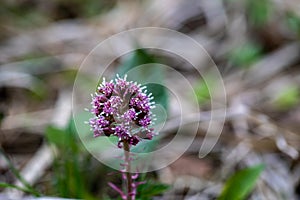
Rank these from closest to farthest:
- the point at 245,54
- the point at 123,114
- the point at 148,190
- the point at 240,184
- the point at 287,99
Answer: the point at 123,114
the point at 148,190
the point at 240,184
the point at 287,99
the point at 245,54

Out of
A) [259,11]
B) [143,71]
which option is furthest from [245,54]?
[143,71]

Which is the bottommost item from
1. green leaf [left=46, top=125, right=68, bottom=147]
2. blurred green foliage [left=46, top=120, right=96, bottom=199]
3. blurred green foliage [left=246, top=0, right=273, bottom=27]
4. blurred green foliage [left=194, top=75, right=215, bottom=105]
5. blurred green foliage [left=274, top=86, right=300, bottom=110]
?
blurred green foliage [left=46, top=120, right=96, bottom=199]

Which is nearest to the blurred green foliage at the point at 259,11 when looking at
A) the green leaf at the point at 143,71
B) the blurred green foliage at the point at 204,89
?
the blurred green foliage at the point at 204,89

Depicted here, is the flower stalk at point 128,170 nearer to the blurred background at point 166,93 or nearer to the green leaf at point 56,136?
the blurred background at point 166,93

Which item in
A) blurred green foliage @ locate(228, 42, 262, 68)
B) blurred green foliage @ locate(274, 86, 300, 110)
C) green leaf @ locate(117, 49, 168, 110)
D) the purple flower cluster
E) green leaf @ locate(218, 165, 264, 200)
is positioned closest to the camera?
the purple flower cluster

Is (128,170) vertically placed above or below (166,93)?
below

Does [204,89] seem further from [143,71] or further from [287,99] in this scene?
[143,71]

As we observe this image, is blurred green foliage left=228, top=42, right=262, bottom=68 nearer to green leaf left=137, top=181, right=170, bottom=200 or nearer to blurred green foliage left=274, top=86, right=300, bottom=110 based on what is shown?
blurred green foliage left=274, top=86, right=300, bottom=110

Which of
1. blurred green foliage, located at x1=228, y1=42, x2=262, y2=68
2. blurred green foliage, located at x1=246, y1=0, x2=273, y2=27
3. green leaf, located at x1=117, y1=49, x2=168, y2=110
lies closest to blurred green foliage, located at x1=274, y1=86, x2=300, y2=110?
blurred green foliage, located at x1=228, y1=42, x2=262, y2=68
